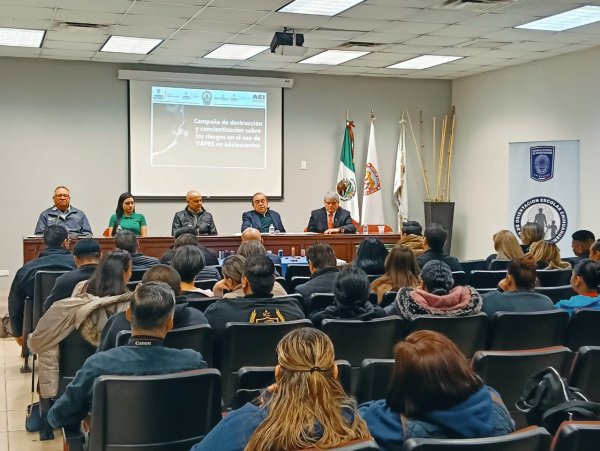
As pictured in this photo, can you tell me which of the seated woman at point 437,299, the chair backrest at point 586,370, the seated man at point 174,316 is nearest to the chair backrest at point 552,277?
the seated woman at point 437,299

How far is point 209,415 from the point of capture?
8.51 feet

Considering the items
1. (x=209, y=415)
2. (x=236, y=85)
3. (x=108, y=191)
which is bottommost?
(x=209, y=415)

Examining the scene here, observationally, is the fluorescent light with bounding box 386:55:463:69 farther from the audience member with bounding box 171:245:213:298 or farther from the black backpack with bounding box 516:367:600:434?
the black backpack with bounding box 516:367:600:434

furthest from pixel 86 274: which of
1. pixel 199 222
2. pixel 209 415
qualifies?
pixel 199 222

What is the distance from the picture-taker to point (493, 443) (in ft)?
5.84

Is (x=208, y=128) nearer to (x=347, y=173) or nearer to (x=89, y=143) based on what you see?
(x=89, y=143)

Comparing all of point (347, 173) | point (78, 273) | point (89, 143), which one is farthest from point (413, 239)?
point (89, 143)

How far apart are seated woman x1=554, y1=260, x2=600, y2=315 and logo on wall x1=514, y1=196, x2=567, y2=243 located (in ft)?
16.7

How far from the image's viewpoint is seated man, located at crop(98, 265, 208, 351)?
326cm

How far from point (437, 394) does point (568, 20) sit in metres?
6.40

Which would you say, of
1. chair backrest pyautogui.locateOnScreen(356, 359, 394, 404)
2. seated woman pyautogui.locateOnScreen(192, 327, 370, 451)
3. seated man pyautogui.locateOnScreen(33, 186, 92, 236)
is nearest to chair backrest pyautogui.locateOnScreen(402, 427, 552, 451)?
seated woman pyautogui.locateOnScreen(192, 327, 370, 451)

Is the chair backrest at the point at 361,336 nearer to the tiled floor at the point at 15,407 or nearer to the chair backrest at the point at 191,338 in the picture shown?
the chair backrest at the point at 191,338

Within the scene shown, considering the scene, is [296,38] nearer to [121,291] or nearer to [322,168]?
[322,168]

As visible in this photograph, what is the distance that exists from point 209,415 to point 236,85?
8.18 metres
